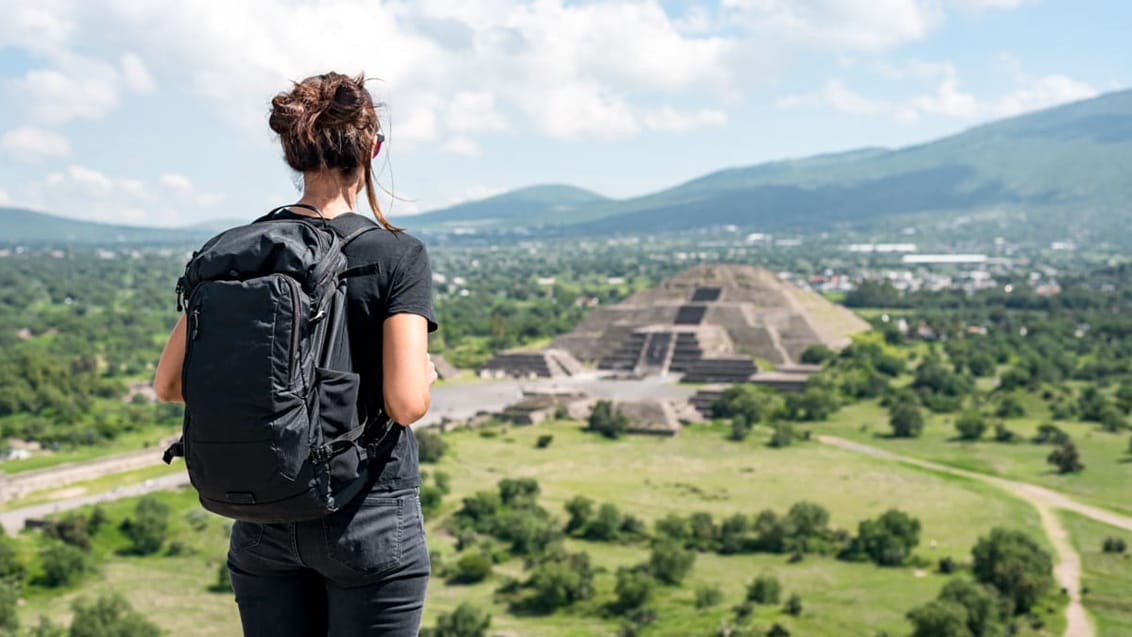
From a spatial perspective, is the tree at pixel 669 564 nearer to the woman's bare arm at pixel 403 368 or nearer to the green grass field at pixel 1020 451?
the green grass field at pixel 1020 451

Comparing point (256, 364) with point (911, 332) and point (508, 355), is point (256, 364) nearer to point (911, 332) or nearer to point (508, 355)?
point (508, 355)

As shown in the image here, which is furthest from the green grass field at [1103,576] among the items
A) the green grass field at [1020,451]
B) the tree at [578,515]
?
the tree at [578,515]

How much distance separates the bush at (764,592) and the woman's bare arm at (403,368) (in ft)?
78.6

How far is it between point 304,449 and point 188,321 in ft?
1.60

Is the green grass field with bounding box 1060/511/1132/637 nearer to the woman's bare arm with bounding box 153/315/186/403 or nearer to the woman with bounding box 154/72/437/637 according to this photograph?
the woman with bounding box 154/72/437/637

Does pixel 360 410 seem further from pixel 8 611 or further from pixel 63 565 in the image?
pixel 63 565

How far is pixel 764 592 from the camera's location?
→ 26.3m

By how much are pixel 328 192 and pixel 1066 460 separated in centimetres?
3958

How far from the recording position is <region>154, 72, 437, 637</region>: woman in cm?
342

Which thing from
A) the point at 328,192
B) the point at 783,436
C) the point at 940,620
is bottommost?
the point at 783,436

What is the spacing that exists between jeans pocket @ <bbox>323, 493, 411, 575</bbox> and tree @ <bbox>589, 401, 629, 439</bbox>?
43415 mm

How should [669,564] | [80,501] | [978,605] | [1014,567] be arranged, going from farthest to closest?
[80,501] → [669,564] → [1014,567] → [978,605]

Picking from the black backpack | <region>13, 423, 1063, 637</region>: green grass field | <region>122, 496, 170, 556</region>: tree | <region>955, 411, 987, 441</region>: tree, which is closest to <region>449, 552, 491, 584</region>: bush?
<region>13, 423, 1063, 637</region>: green grass field

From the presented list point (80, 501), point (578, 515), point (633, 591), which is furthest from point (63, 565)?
point (633, 591)
